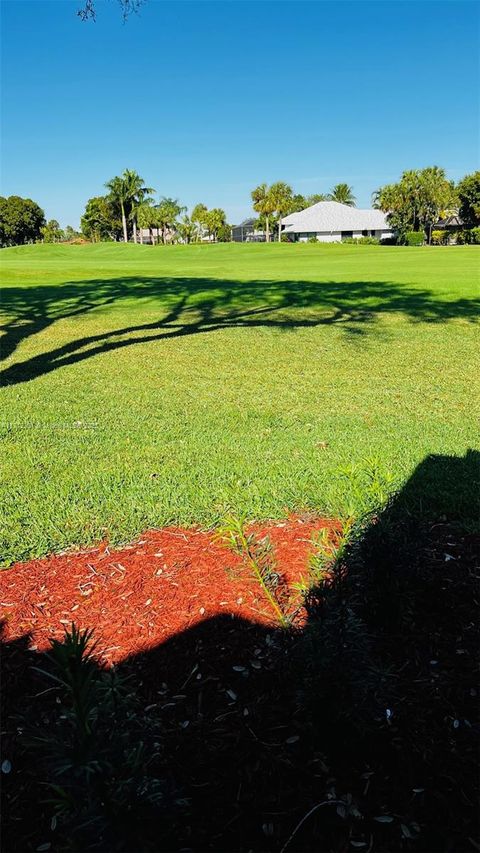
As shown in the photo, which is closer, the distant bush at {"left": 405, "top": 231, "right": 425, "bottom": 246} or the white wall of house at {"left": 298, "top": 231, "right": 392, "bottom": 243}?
the distant bush at {"left": 405, "top": 231, "right": 425, "bottom": 246}

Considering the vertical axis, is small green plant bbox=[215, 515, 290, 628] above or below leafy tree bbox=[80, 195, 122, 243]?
below

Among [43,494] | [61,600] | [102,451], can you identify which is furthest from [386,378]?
[61,600]

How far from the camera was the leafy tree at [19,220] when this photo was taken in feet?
298

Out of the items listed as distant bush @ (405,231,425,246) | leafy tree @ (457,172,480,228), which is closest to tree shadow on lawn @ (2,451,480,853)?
distant bush @ (405,231,425,246)

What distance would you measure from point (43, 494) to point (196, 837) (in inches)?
121

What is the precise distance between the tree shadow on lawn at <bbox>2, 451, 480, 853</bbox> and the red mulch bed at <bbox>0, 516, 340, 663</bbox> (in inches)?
4.7

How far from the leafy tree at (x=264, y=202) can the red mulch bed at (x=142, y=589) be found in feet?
296

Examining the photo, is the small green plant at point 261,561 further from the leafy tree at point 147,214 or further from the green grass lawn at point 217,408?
the leafy tree at point 147,214

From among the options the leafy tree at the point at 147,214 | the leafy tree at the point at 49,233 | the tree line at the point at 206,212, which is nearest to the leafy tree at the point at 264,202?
the tree line at the point at 206,212

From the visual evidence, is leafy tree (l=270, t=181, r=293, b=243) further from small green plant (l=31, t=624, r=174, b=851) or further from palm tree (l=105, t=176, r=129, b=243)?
small green plant (l=31, t=624, r=174, b=851)

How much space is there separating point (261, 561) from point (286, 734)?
3.65ft

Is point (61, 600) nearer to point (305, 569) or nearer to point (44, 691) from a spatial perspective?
point (44, 691)

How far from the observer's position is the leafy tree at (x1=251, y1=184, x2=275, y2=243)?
89.4 m

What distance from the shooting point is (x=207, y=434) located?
5.91m
